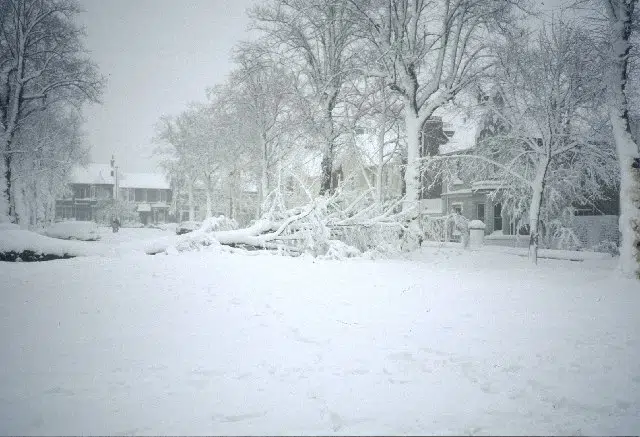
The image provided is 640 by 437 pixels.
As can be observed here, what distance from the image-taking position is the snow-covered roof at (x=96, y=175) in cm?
6666

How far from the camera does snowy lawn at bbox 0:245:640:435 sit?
2.56 m

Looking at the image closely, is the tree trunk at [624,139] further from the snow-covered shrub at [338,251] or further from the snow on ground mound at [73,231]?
the snow on ground mound at [73,231]

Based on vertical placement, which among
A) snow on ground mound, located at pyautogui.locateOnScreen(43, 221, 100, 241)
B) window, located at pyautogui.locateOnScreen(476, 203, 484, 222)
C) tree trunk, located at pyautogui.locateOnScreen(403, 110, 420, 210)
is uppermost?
tree trunk, located at pyautogui.locateOnScreen(403, 110, 420, 210)

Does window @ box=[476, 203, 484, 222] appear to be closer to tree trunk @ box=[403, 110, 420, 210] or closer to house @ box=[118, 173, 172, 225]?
tree trunk @ box=[403, 110, 420, 210]

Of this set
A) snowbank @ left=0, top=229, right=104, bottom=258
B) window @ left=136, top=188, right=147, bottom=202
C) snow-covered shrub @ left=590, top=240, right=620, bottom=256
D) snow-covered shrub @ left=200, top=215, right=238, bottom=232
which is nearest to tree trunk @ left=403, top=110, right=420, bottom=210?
snow-covered shrub @ left=200, top=215, right=238, bottom=232

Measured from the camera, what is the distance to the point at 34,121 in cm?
2230

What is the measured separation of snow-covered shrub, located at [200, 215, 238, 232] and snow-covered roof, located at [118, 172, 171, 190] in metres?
62.6

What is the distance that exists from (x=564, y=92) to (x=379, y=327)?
1208cm

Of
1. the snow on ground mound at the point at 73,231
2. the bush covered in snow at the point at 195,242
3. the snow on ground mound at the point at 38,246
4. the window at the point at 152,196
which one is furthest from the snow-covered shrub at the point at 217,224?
the window at the point at 152,196

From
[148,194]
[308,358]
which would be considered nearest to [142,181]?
[148,194]

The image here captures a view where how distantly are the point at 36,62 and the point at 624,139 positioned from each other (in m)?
23.6

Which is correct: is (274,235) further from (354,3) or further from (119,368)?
(354,3)

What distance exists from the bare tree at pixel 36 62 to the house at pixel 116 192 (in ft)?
169

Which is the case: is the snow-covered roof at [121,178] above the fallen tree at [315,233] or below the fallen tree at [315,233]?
above
